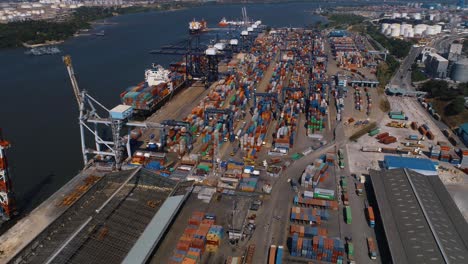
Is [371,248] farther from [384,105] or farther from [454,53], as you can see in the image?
[454,53]

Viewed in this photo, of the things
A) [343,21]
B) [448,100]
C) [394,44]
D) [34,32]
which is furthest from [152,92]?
[343,21]

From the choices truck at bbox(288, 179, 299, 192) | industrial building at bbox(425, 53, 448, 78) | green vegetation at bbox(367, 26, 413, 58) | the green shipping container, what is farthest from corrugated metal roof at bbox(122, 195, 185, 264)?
green vegetation at bbox(367, 26, 413, 58)

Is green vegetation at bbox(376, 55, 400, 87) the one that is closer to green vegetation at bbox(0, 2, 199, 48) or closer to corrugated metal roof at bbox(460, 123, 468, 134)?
corrugated metal roof at bbox(460, 123, 468, 134)

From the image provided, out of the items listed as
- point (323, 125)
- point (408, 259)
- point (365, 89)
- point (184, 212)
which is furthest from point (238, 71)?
point (408, 259)

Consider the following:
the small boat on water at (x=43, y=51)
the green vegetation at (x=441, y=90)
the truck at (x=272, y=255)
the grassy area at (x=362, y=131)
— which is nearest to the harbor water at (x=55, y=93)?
the small boat on water at (x=43, y=51)

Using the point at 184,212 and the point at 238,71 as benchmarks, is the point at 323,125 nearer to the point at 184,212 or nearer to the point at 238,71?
the point at 184,212

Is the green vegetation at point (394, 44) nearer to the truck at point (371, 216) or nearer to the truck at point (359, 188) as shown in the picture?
the truck at point (359, 188)
